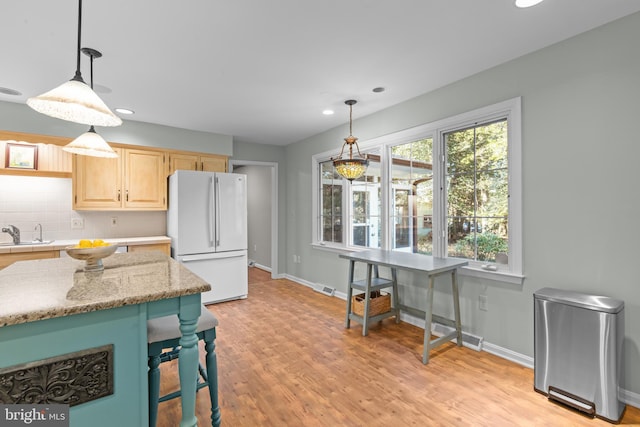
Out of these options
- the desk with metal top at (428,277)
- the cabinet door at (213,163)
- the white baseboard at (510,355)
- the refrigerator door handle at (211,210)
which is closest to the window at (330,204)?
the white baseboard at (510,355)

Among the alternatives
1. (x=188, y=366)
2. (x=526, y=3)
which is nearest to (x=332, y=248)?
(x=188, y=366)

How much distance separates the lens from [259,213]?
6.75 m

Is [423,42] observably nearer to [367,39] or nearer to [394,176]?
[367,39]

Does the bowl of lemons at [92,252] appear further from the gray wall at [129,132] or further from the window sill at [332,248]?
the window sill at [332,248]

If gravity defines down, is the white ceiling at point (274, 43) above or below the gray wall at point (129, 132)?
above

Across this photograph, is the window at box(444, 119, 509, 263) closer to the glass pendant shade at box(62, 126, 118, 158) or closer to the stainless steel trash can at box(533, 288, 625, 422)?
the stainless steel trash can at box(533, 288, 625, 422)

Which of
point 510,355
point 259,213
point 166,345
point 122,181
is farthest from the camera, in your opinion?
point 259,213

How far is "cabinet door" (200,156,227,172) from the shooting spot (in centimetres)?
462

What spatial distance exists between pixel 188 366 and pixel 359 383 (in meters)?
1.36

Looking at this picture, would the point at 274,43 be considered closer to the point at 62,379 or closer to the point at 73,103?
the point at 73,103

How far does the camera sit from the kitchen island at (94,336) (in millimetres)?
1084

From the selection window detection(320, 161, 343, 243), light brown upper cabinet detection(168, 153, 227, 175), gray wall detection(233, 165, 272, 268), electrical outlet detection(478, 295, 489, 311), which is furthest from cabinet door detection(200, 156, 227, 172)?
electrical outlet detection(478, 295, 489, 311)

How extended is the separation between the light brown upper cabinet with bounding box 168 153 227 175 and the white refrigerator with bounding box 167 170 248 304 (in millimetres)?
266

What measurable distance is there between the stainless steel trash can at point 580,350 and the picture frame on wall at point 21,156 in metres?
5.19
